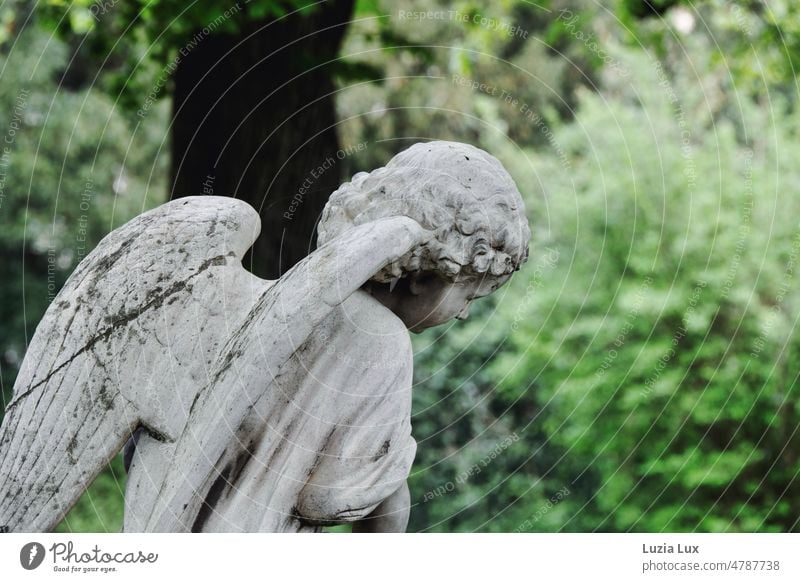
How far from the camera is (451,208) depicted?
3.74 m

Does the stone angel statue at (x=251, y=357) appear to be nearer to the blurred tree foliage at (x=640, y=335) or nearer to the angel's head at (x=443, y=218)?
the angel's head at (x=443, y=218)

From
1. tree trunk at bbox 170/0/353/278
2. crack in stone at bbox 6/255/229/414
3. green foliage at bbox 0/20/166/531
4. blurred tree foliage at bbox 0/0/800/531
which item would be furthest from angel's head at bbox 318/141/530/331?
green foliage at bbox 0/20/166/531

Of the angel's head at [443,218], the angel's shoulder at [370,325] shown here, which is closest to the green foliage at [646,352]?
the angel's head at [443,218]

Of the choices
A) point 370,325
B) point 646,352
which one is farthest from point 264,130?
point 646,352

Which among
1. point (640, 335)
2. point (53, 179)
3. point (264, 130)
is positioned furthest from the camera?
point (53, 179)

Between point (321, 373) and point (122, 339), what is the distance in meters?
0.65

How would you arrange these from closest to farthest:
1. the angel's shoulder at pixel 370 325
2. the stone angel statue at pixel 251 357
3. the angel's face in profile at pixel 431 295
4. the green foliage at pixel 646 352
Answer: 1. the stone angel statue at pixel 251 357
2. the angel's shoulder at pixel 370 325
3. the angel's face in profile at pixel 431 295
4. the green foliage at pixel 646 352

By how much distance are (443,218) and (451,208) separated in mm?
43

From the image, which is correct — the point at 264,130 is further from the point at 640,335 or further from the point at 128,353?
the point at 640,335
